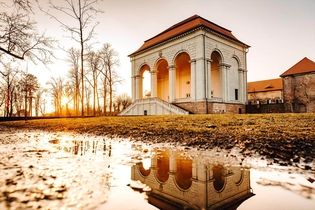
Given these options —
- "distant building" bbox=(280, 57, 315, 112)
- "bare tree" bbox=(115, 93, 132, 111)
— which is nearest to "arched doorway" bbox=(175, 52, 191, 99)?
"distant building" bbox=(280, 57, 315, 112)

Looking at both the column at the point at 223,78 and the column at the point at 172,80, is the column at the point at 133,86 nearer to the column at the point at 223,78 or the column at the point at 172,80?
the column at the point at 172,80

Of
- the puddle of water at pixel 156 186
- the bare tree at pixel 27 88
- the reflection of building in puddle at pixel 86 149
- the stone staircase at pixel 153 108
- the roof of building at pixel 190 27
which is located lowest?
the reflection of building in puddle at pixel 86 149

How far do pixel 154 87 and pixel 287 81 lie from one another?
23066 millimetres

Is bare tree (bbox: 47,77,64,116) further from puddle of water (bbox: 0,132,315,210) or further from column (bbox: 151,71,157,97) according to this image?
puddle of water (bbox: 0,132,315,210)

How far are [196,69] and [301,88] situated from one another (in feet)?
69.5

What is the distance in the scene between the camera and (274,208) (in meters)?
1.59

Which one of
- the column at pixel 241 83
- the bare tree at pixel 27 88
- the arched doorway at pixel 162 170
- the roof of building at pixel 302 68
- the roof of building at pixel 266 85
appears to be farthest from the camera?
the roof of building at pixel 266 85

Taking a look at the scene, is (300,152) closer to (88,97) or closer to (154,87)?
(154,87)

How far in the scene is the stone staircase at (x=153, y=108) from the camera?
26273 millimetres

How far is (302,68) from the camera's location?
3797 centimetres

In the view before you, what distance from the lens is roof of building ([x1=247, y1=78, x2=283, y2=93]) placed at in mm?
57344

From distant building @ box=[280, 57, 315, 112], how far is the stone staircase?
21.4 metres

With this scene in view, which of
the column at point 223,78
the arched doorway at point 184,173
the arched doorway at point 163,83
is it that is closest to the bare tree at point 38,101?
the arched doorway at point 163,83

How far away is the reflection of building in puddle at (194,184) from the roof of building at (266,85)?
6129 cm
